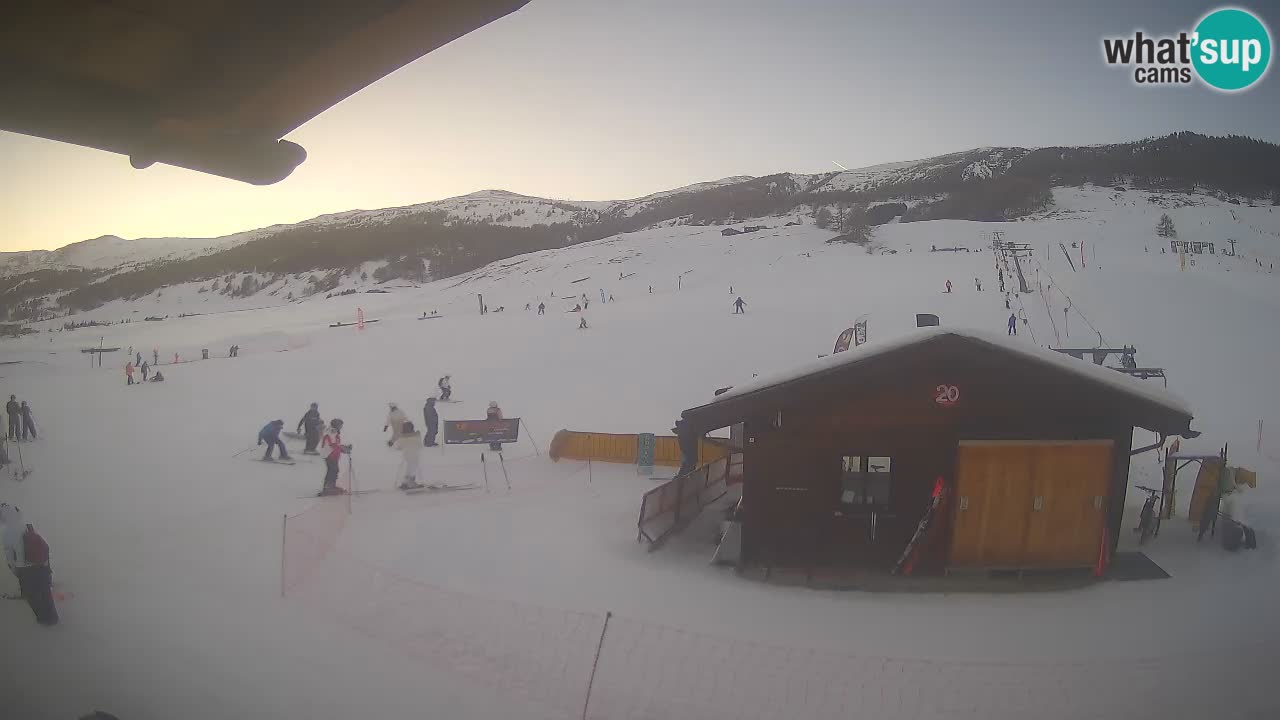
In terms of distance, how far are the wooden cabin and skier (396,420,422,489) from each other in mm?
7177

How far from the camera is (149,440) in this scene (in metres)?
19.2

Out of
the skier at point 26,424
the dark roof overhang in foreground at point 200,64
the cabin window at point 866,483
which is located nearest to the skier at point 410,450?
the cabin window at point 866,483

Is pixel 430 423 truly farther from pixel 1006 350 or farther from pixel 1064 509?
pixel 1064 509

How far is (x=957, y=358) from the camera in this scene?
1005 centimetres

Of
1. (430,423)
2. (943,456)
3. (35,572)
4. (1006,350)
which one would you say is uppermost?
(1006,350)

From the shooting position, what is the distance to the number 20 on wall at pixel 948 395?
10.2 m

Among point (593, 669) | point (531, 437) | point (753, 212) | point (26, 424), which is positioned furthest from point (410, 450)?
point (753, 212)

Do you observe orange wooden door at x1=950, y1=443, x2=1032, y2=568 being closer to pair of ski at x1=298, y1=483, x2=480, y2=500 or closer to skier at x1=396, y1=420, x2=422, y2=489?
pair of ski at x1=298, y1=483, x2=480, y2=500

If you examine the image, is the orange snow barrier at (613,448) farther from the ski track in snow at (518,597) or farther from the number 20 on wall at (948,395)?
the number 20 on wall at (948,395)

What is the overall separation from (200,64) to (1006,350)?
1006 cm

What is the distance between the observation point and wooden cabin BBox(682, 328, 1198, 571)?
10125mm

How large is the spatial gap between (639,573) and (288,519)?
6610mm

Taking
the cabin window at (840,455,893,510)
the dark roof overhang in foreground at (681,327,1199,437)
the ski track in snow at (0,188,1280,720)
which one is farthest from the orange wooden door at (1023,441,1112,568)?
the cabin window at (840,455,893,510)

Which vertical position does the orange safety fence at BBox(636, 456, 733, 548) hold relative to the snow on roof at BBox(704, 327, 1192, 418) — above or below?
below
